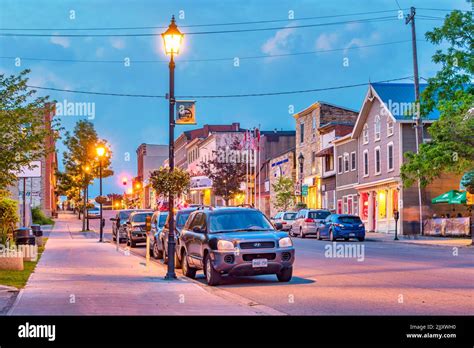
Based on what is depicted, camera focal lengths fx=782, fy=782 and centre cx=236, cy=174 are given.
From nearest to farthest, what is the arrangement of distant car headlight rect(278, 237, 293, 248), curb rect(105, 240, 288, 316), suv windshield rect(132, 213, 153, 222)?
curb rect(105, 240, 288, 316) → distant car headlight rect(278, 237, 293, 248) → suv windshield rect(132, 213, 153, 222)

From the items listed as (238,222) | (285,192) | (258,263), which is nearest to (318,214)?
(285,192)

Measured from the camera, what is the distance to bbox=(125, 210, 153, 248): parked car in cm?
3588

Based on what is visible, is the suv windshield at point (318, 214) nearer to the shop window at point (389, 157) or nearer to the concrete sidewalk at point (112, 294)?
the shop window at point (389, 157)

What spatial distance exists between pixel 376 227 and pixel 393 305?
144 ft

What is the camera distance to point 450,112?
3688cm

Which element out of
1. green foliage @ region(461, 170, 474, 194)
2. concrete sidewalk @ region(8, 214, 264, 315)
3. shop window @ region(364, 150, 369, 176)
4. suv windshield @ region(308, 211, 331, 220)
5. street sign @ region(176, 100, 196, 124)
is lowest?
concrete sidewalk @ region(8, 214, 264, 315)

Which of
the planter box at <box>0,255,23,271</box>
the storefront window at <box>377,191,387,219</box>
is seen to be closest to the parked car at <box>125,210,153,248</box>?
the planter box at <box>0,255,23,271</box>

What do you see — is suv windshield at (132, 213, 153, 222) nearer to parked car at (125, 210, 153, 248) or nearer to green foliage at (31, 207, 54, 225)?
parked car at (125, 210, 153, 248)

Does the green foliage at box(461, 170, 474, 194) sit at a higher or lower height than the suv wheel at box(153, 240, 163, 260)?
higher

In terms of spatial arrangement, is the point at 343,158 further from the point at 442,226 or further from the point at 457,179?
the point at 442,226

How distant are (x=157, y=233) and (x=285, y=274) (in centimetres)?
1061

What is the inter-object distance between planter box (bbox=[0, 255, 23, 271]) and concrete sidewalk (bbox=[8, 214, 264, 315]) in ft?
1.88

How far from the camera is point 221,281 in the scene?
700 inches

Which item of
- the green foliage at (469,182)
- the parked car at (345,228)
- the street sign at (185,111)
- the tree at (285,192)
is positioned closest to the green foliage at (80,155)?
the tree at (285,192)
